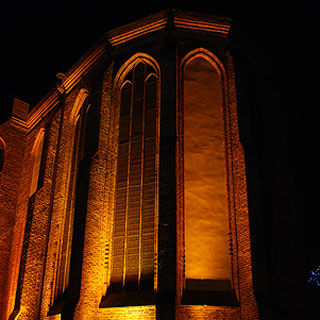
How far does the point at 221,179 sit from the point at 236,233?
1.66 m

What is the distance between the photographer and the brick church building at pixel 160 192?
1088 cm

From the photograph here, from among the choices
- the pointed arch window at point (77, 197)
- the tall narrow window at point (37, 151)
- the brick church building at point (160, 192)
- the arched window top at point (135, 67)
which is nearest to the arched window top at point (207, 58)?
the brick church building at point (160, 192)

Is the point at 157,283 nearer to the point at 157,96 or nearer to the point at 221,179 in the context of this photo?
the point at 221,179

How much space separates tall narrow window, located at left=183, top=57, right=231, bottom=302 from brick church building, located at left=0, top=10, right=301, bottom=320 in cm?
3

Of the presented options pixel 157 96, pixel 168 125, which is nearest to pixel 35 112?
pixel 157 96

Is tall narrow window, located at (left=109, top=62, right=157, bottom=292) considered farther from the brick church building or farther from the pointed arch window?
the pointed arch window

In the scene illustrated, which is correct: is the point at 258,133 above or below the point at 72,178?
above

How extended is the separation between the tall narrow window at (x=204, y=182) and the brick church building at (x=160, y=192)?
3cm

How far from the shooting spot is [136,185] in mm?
12469

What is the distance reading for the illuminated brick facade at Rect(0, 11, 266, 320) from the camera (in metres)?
10.9

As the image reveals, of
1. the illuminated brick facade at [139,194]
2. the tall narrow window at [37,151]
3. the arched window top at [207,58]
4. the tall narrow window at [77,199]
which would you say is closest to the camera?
the illuminated brick facade at [139,194]

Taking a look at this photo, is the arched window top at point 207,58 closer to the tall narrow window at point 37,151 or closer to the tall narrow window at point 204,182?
the tall narrow window at point 204,182

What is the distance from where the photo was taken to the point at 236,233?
37.4ft

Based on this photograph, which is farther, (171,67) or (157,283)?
(171,67)
